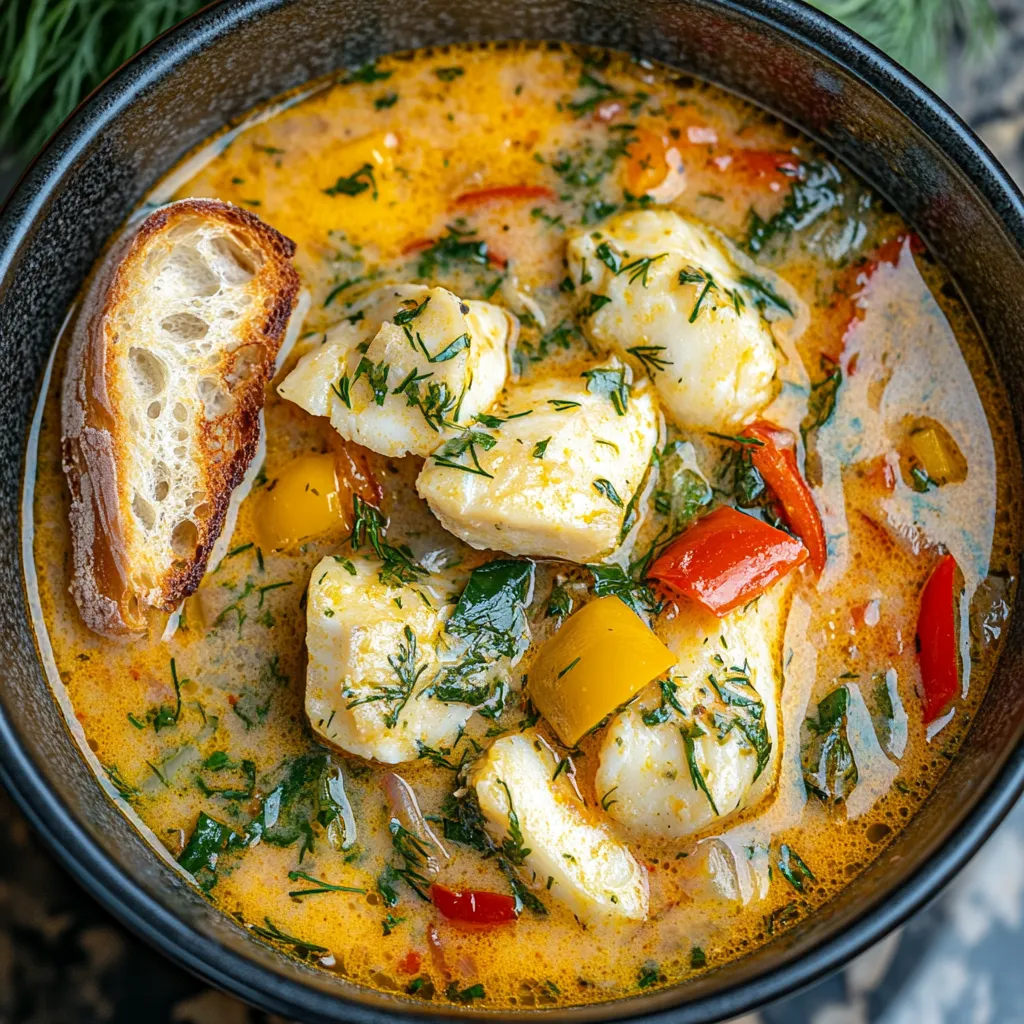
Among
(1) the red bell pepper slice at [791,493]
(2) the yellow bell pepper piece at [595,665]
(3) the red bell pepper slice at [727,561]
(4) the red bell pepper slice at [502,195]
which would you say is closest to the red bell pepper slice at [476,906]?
(2) the yellow bell pepper piece at [595,665]

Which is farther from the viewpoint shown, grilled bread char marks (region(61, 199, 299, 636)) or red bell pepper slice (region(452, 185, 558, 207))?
red bell pepper slice (region(452, 185, 558, 207))

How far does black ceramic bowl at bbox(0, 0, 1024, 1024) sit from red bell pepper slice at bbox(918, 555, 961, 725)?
3.1 inches

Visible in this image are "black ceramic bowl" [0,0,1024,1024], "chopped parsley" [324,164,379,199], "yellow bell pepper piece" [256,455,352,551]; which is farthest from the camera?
"chopped parsley" [324,164,379,199]

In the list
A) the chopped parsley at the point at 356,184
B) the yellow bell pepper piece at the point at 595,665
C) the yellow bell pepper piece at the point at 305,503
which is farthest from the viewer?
the chopped parsley at the point at 356,184

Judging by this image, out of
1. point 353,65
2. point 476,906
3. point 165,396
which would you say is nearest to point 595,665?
point 476,906

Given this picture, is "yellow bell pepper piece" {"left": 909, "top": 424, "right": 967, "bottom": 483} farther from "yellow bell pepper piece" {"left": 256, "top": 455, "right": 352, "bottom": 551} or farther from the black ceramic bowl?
"yellow bell pepper piece" {"left": 256, "top": 455, "right": 352, "bottom": 551}

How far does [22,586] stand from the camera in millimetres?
2137

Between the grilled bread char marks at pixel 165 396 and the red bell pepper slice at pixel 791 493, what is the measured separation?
0.92 metres

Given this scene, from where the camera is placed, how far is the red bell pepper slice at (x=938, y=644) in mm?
2100

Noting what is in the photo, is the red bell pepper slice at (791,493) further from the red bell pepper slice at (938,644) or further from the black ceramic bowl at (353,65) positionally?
the black ceramic bowl at (353,65)

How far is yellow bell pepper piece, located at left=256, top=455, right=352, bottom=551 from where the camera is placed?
6.83 ft

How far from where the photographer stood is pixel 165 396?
6.77 ft

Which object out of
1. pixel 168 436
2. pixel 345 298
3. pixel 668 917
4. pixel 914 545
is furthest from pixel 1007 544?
pixel 168 436

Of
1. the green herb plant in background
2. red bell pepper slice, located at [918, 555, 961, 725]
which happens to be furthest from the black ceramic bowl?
the green herb plant in background
